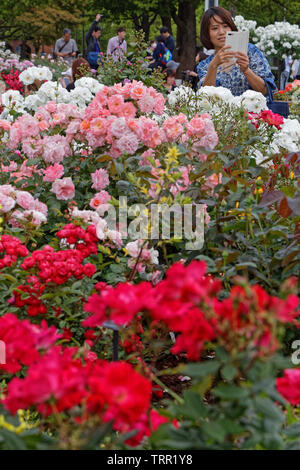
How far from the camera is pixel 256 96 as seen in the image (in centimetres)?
416

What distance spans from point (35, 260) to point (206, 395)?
883 millimetres

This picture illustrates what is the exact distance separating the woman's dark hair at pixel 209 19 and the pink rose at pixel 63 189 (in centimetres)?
278

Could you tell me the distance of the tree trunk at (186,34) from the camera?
888 inches

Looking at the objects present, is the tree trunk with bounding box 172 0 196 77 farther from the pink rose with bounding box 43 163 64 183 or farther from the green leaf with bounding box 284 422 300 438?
the green leaf with bounding box 284 422 300 438

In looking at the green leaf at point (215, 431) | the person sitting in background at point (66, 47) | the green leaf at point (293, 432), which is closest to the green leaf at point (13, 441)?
the green leaf at point (215, 431)

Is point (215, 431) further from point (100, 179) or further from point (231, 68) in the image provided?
point (231, 68)

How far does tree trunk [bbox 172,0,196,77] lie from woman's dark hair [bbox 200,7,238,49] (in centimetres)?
1755

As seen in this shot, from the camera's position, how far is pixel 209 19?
520 cm

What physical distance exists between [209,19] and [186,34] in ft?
60.4

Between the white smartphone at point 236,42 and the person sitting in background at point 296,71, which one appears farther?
the person sitting in background at point 296,71

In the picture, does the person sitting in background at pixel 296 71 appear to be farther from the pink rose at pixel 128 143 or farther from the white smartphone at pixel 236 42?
the pink rose at pixel 128 143

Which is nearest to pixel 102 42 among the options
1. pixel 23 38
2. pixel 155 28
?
pixel 155 28

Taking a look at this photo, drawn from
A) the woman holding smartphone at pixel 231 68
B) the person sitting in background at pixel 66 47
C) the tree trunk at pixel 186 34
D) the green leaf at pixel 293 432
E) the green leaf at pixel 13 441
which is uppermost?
the tree trunk at pixel 186 34

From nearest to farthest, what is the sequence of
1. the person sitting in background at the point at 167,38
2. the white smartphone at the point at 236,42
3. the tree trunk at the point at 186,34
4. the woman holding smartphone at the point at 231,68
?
the white smartphone at the point at 236,42 < the woman holding smartphone at the point at 231,68 < the person sitting in background at the point at 167,38 < the tree trunk at the point at 186,34
